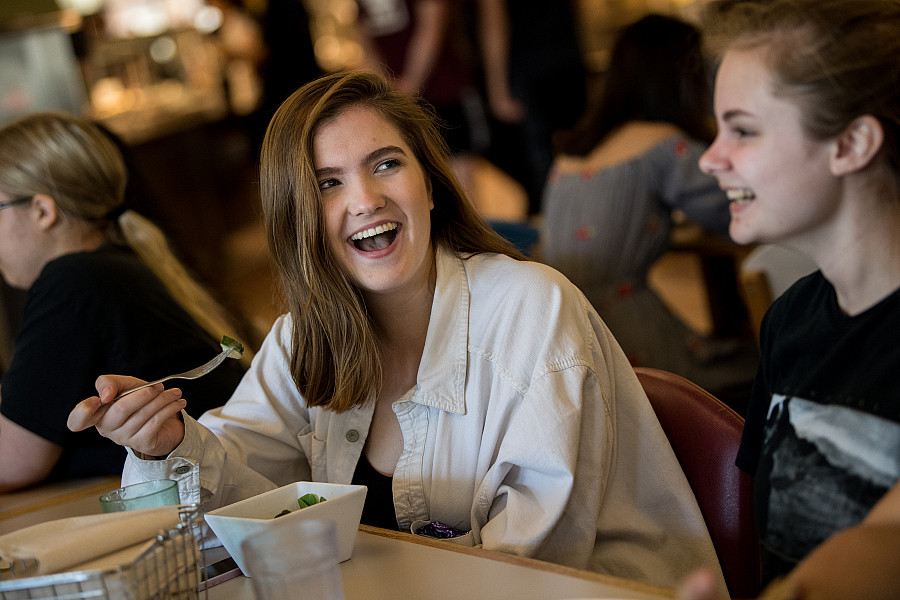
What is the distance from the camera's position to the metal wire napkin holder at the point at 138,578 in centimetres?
88

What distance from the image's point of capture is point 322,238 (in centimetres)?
142

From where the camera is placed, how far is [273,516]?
47.3 inches

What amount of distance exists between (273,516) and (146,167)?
435cm

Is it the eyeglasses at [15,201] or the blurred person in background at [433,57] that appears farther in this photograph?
the blurred person in background at [433,57]

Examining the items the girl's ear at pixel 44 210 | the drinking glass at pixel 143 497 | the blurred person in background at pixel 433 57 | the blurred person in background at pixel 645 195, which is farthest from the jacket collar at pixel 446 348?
the blurred person in background at pixel 433 57

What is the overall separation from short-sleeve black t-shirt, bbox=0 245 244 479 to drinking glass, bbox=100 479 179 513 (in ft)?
1.90

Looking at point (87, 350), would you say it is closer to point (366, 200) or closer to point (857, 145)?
point (366, 200)

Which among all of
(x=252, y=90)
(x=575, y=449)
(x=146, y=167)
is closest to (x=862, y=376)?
(x=575, y=449)

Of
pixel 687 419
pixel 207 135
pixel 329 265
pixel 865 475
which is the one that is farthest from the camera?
pixel 207 135

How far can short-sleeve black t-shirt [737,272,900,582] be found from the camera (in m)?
0.92

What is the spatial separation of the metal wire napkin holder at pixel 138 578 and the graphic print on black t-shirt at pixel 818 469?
661 mm

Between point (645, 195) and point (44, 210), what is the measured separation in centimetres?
153

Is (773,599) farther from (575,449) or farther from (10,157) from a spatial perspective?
(10,157)

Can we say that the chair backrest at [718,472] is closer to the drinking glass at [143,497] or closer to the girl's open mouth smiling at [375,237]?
the girl's open mouth smiling at [375,237]
